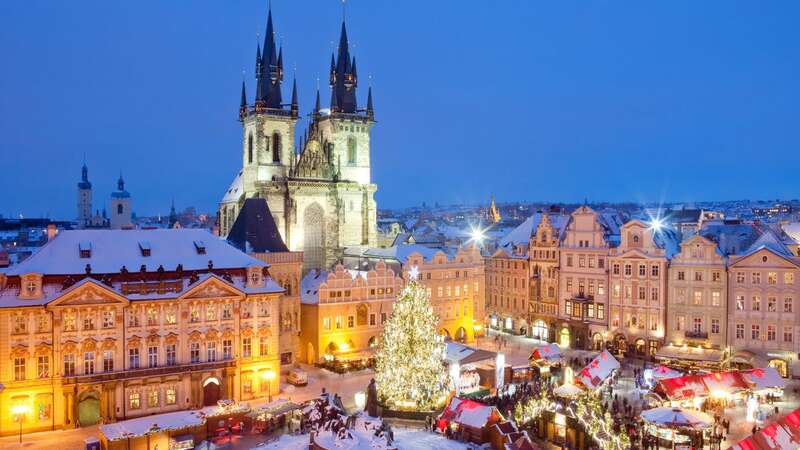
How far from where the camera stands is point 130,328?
41750 mm

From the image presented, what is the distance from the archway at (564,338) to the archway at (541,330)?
1.42m

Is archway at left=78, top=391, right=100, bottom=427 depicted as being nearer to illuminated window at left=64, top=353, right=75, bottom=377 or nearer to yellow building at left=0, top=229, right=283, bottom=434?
yellow building at left=0, top=229, right=283, bottom=434

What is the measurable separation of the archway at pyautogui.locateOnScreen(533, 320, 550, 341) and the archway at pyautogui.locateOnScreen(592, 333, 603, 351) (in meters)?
5.17

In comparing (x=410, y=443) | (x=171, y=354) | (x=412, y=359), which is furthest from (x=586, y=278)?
(x=171, y=354)

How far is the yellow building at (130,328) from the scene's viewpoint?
39.1 m

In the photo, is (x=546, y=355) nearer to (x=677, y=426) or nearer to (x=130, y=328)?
(x=677, y=426)

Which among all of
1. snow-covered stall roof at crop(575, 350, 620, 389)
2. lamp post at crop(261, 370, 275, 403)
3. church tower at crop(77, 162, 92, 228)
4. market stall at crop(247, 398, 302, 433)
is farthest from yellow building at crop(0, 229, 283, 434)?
Answer: church tower at crop(77, 162, 92, 228)

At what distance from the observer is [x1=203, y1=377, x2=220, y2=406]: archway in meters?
43.8

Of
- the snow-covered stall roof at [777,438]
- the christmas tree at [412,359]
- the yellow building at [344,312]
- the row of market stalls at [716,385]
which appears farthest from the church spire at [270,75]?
the snow-covered stall roof at [777,438]

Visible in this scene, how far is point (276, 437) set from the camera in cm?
3697

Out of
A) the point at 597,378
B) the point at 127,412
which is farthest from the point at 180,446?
the point at 597,378

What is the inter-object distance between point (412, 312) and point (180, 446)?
43.8 ft

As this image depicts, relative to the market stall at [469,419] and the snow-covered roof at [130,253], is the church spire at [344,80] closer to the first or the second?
the snow-covered roof at [130,253]

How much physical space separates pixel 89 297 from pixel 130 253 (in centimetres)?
404
